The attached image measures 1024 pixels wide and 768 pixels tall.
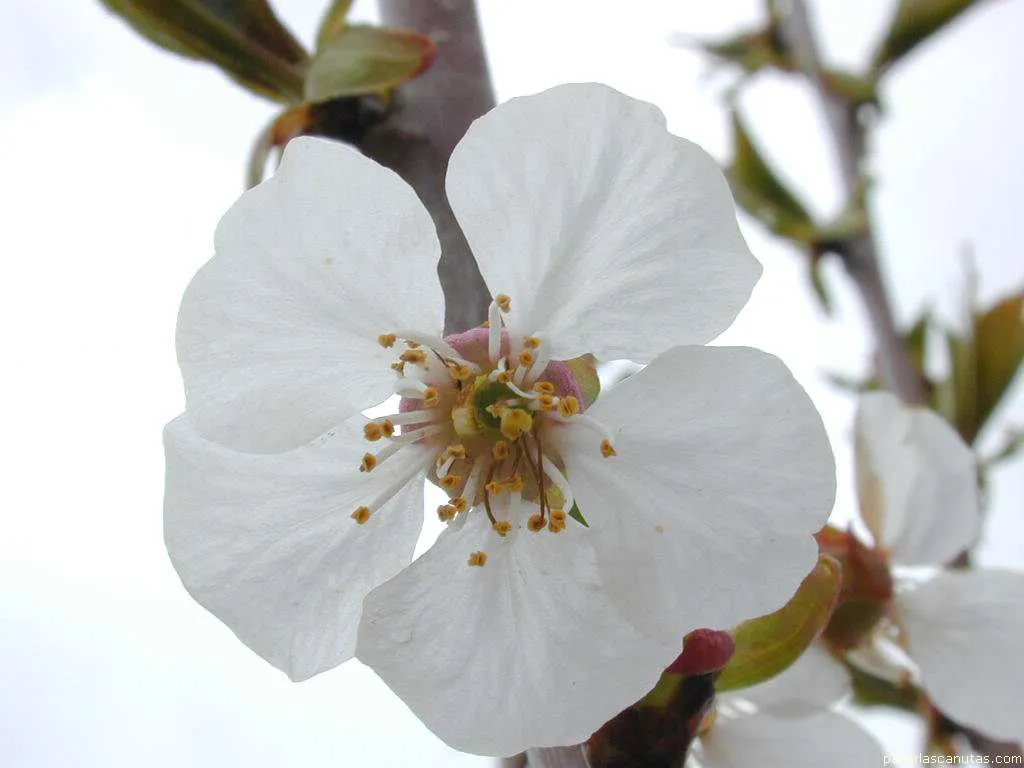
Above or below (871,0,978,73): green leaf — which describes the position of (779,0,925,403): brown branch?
below

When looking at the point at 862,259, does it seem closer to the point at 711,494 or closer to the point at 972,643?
the point at 972,643

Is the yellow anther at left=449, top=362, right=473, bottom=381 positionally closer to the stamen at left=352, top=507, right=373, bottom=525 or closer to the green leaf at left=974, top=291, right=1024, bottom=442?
the stamen at left=352, top=507, right=373, bottom=525

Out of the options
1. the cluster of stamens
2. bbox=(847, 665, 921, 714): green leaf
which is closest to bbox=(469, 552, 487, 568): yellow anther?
the cluster of stamens

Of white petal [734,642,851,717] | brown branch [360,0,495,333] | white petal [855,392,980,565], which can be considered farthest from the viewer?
white petal [855,392,980,565]

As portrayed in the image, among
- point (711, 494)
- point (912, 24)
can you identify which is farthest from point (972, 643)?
point (912, 24)

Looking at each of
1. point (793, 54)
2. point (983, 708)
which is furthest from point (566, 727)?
point (793, 54)

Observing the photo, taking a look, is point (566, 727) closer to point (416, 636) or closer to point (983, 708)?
point (416, 636)

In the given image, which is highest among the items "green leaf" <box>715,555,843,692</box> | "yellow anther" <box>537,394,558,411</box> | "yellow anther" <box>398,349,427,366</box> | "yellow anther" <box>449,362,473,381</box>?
"yellow anther" <box>398,349,427,366</box>

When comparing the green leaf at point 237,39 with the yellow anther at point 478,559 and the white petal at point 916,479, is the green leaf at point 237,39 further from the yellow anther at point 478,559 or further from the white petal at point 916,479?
the white petal at point 916,479
